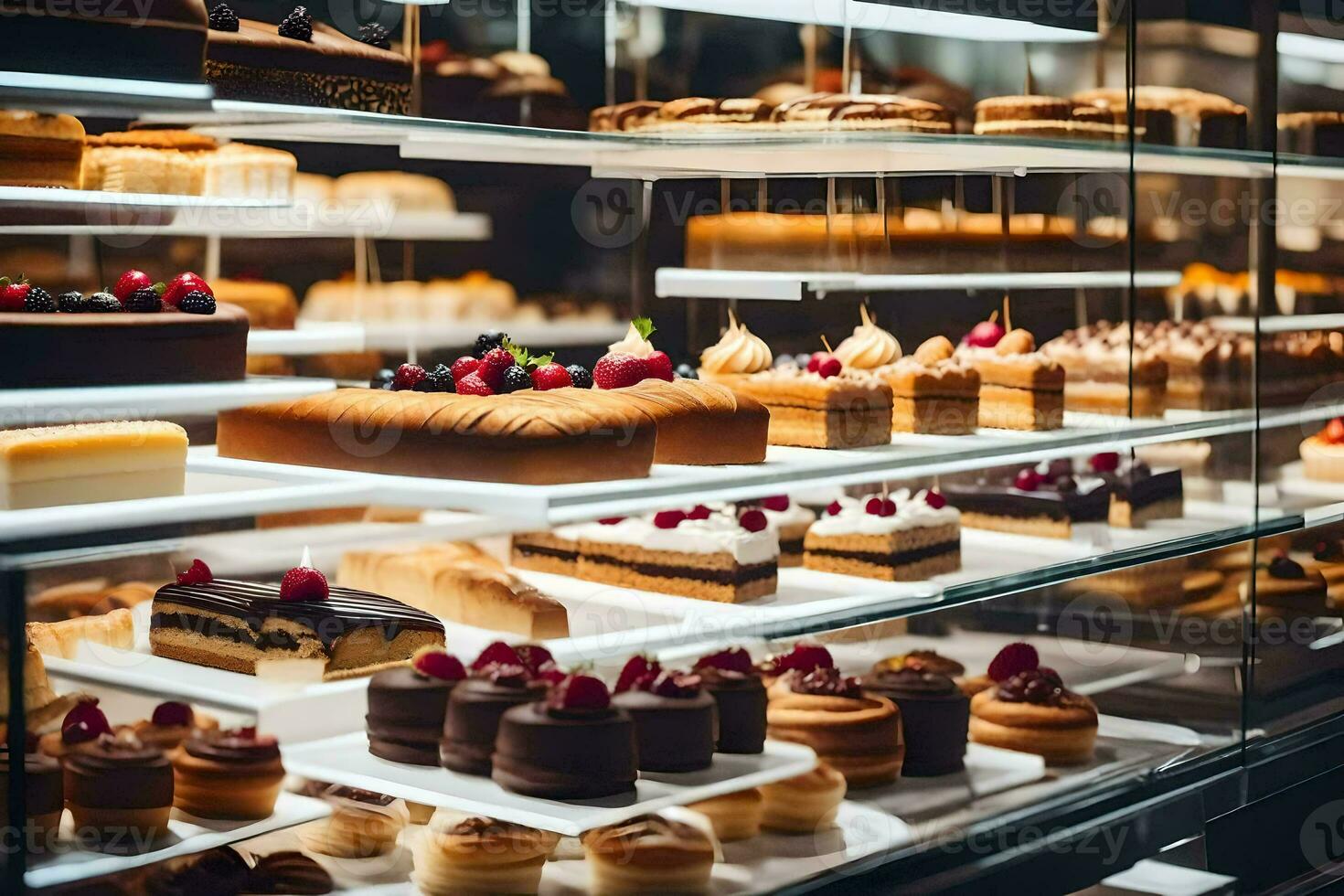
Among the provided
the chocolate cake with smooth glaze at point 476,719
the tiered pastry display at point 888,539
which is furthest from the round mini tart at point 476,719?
the tiered pastry display at point 888,539

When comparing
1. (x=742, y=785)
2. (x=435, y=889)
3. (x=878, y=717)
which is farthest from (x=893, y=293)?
(x=435, y=889)

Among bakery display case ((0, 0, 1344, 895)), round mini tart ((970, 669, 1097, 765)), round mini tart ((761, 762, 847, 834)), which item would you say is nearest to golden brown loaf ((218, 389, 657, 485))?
bakery display case ((0, 0, 1344, 895))

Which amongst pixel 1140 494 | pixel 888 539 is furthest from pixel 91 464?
pixel 1140 494

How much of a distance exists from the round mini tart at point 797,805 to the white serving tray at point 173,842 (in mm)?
999

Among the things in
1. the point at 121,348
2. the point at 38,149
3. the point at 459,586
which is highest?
the point at 38,149

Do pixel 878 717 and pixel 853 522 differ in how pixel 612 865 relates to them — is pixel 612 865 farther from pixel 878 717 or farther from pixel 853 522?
pixel 853 522

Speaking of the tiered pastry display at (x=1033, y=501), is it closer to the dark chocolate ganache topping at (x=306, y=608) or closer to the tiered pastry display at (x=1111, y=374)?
the tiered pastry display at (x=1111, y=374)

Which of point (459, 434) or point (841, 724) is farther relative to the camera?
point (841, 724)

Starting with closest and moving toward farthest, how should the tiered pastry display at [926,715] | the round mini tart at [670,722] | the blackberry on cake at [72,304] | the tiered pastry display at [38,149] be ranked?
the blackberry on cake at [72,304] < the tiered pastry display at [38,149] < the round mini tart at [670,722] < the tiered pastry display at [926,715]

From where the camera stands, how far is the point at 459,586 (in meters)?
3.70

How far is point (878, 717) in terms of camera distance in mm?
3844

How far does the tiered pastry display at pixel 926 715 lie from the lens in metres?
3.97

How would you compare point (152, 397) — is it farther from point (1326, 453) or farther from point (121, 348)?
point (1326, 453)

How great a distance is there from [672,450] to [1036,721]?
4.55ft
